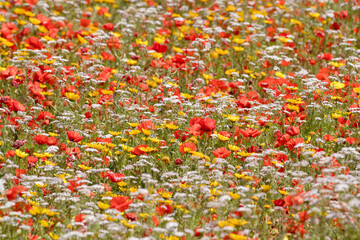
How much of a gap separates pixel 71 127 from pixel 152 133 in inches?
27.1

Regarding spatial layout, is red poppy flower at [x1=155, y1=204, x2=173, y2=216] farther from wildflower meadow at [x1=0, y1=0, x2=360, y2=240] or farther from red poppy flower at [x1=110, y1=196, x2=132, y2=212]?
red poppy flower at [x1=110, y1=196, x2=132, y2=212]

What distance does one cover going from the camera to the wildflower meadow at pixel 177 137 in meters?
3.37

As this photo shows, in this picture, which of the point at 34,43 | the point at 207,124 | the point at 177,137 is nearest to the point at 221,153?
the point at 207,124

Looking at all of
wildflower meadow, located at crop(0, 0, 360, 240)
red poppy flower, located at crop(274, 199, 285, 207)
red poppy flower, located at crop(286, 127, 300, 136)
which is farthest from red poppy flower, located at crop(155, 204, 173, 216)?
red poppy flower, located at crop(286, 127, 300, 136)

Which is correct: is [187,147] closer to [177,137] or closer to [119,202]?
[177,137]

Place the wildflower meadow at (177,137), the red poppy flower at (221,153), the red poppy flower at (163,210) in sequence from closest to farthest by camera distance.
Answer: the wildflower meadow at (177,137), the red poppy flower at (163,210), the red poppy flower at (221,153)

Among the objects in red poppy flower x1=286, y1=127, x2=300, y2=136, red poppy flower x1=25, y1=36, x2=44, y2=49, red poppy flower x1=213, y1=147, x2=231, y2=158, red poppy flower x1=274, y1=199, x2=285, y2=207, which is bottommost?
red poppy flower x1=274, y1=199, x2=285, y2=207

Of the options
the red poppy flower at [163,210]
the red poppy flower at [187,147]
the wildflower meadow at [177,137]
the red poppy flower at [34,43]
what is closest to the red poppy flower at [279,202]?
the wildflower meadow at [177,137]

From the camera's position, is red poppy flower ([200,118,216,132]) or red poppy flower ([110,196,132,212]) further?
red poppy flower ([200,118,216,132])

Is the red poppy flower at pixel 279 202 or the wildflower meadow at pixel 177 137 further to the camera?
the red poppy flower at pixel 279 202

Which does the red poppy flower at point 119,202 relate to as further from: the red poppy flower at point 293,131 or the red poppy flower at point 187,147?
the red poppy flower at point 293,131

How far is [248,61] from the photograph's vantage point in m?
6.65

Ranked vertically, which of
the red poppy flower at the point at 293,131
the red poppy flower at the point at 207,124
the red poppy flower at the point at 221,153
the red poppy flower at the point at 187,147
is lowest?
the red poppy flower at the point at 221,153

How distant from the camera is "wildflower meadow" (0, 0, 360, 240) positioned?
3.37m
